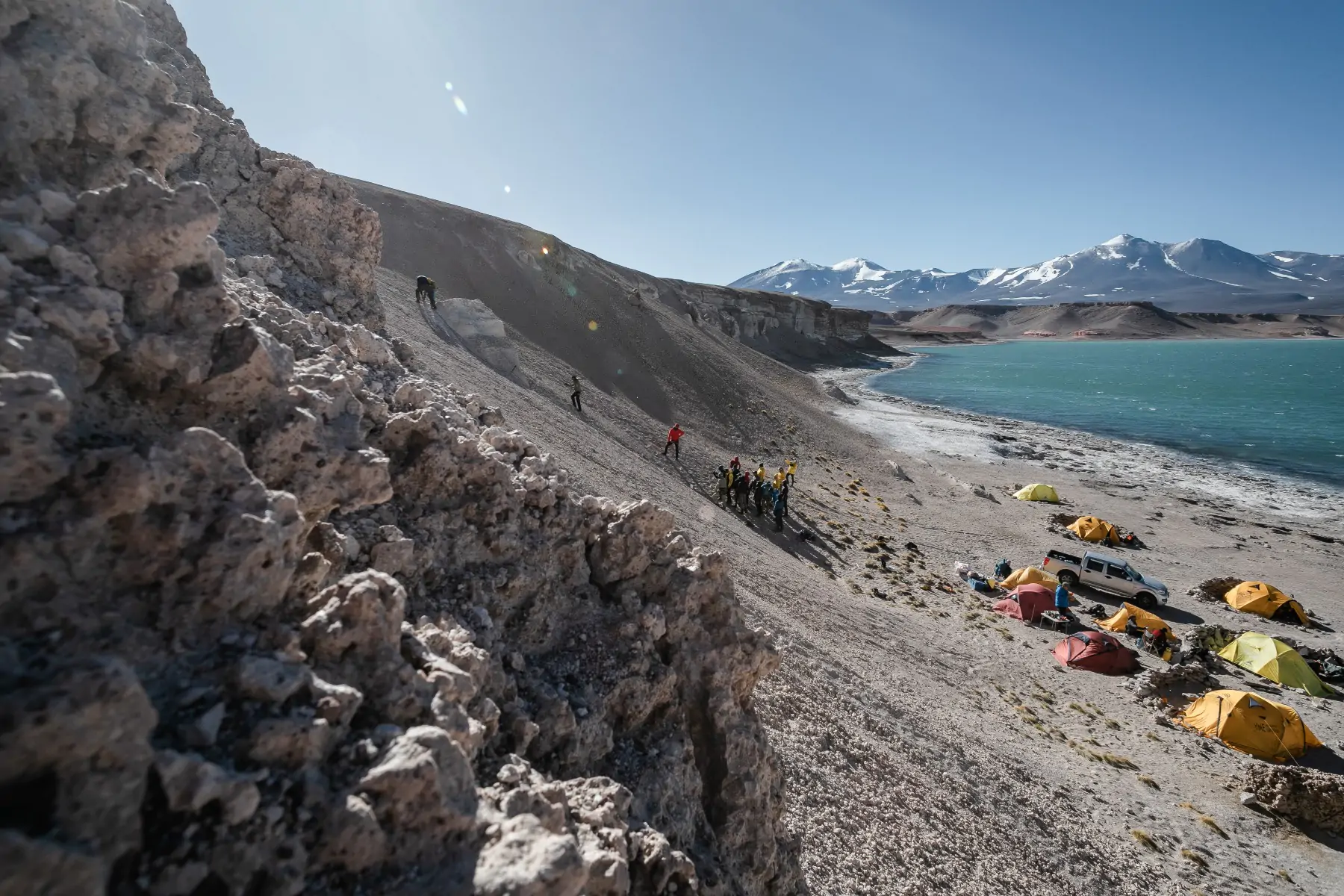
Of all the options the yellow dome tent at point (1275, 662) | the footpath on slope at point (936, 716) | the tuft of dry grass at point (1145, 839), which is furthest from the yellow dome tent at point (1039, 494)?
the tuft of dry grass at point (1145, 839)

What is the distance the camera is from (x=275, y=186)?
11.2 m

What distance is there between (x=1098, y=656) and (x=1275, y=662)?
217 inches

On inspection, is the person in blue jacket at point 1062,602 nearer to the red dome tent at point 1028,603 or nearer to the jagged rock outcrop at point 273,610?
the red dome tent at point 1028,603

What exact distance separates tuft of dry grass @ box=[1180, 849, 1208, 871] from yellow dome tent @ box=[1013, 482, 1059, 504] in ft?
93.7

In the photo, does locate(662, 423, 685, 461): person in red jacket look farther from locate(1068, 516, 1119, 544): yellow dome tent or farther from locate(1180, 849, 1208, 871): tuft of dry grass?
locate(1180, 849, 1208, 871): tuft of dry grass

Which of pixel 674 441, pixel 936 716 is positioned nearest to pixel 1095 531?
pixel 674 441

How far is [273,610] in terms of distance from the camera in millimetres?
3732

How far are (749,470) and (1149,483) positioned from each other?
1144 inches

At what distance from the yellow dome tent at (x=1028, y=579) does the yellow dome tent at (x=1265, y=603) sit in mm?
6901

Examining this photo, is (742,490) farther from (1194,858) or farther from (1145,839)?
(1194,858)

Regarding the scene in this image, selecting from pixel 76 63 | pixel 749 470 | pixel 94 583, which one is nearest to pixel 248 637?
pixel 94 583

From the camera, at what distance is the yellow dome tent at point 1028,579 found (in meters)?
23.3

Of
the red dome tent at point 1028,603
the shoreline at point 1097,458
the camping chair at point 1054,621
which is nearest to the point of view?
the camping chair at point 1054,621

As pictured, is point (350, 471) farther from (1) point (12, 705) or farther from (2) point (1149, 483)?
(2) point (1149, 483)
